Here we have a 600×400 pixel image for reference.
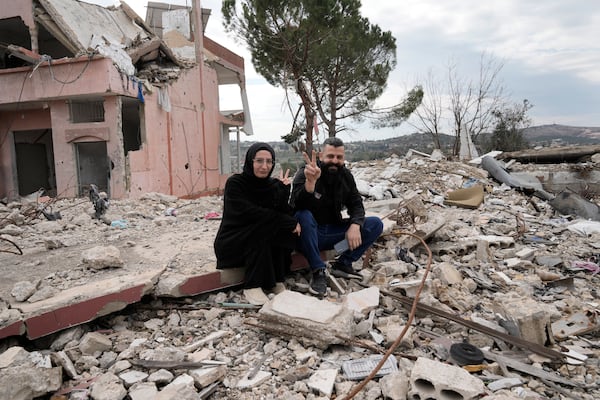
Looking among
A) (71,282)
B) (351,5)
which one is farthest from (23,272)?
(351,5)

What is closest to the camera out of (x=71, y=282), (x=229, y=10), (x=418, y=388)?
(x=418, y=388)

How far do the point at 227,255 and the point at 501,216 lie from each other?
17.4 feet

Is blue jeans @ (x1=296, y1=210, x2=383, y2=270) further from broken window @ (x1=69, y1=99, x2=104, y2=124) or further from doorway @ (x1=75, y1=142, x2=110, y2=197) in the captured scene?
broken window @ (x1=69, y1=99, x2=104, y2=124)

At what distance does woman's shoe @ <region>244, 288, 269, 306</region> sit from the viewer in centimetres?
297

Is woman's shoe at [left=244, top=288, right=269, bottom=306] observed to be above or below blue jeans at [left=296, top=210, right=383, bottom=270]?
below

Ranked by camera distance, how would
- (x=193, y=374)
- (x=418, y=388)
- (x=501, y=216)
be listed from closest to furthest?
(x=418, y=388) < (x=193, y=374) < (x=501, y=216)

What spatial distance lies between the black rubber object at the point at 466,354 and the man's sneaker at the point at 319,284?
1129 mm

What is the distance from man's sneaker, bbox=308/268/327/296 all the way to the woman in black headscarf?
10.1 inches

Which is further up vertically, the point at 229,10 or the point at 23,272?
the point at 229,10

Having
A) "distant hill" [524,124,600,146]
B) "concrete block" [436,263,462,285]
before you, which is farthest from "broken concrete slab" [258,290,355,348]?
"distant hill" [524,124,600,146]

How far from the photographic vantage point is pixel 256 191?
316cm

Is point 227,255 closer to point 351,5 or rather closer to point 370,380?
point 370,380

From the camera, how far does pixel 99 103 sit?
421 inches

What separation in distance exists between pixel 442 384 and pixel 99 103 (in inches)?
450
